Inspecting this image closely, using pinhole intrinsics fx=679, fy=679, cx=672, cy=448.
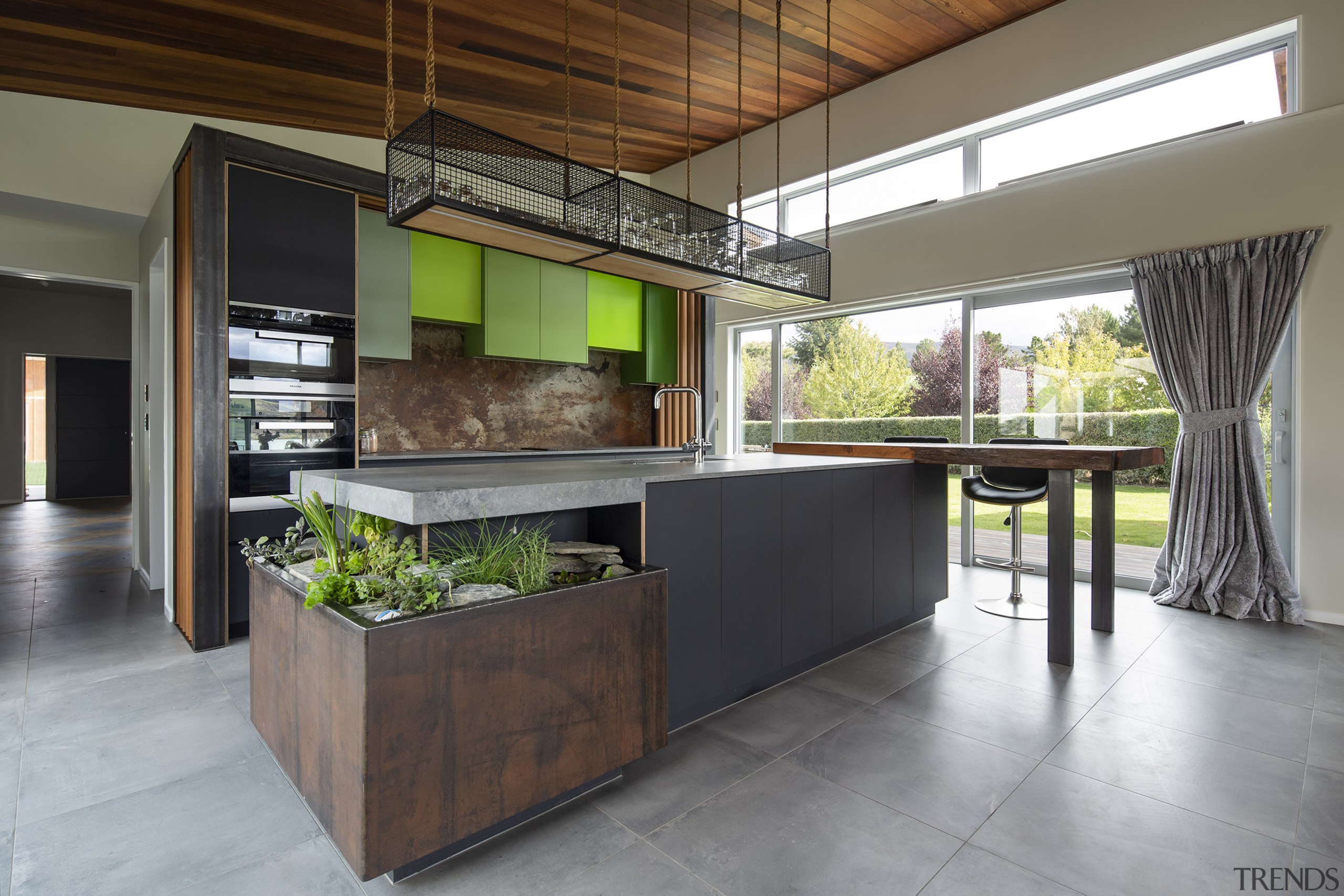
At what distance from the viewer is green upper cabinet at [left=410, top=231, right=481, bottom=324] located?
4.56m

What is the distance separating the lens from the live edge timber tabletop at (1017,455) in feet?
9.77

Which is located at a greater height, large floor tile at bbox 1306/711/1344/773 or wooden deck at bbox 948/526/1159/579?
wooden deck at bbox 948/526/1159/579

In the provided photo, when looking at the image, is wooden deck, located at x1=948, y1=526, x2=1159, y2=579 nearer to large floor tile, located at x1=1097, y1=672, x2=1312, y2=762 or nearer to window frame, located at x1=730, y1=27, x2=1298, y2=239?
large floor tile, located at x1=1097, y1=672, x2=1312, y2=762

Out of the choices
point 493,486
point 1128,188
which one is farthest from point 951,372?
point 493,486

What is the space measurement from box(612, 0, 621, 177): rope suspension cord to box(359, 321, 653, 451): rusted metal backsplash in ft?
6.01

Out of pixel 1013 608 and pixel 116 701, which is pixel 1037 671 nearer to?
pixel 1013 608

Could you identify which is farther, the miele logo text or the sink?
the sink

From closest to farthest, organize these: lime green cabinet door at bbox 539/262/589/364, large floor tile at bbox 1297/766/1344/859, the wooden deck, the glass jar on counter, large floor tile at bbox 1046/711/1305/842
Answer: large floor tile at bbox 1297/766/1344/859
large floor tile at bbox 1046/711/1305/842
the wooden deck
the glass jar on counter
lime green cabinet door at bbox 539/262/589/364

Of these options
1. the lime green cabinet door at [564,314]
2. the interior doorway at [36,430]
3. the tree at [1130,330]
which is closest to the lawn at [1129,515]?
the tree at [1130,330]

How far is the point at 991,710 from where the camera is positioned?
2500mm

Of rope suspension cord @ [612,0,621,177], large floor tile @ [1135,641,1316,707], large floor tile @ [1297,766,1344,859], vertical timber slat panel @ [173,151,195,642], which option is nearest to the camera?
large floor tile @ [1297,766,1344,859]

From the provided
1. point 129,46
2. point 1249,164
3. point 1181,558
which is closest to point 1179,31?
point 1249,164

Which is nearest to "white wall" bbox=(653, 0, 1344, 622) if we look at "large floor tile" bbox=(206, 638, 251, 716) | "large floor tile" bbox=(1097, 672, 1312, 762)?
"large floor tile" bbox=(1097, 672, 1312, 762)

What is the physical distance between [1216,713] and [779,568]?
1.64 metres
